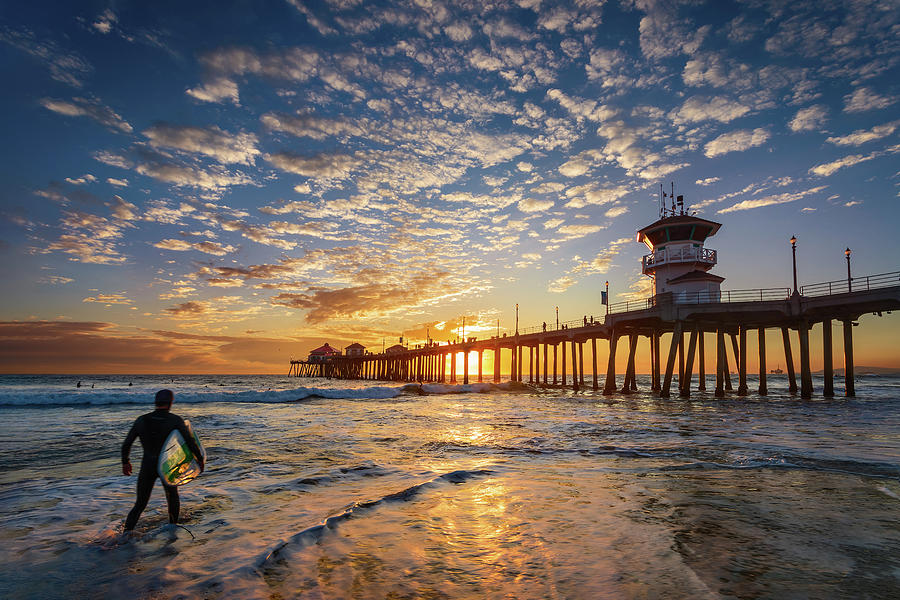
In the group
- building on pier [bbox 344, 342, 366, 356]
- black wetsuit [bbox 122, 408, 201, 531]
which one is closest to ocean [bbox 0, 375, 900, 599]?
black wetsuit [bbox 122, 408, 201, 531]

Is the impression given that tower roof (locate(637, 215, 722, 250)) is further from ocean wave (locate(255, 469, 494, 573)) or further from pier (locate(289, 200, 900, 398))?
ocean wave (locate(255, 469, 494, 573))

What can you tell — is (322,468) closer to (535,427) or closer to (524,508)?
(524,508)

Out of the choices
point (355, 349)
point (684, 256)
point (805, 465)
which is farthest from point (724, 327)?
point (355, 349)

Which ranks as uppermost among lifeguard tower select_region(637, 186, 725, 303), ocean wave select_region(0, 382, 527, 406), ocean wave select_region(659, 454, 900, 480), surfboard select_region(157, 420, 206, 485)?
lifeguard tower select_region(637, 186, 725, 303)

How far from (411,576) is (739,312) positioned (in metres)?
31.8

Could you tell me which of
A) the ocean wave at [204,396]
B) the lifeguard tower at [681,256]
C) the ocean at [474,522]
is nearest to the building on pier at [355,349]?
the ocean wave at [204,396]

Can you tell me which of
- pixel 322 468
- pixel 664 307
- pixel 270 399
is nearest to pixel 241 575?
pixel 322 468

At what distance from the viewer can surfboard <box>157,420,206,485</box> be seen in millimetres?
5863

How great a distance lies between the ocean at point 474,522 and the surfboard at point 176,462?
0.70m

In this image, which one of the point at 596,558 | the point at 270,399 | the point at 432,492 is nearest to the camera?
the point at 596,558

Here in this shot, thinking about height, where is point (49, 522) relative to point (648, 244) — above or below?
below

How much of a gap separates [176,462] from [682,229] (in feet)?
130

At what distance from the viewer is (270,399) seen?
38656 mm

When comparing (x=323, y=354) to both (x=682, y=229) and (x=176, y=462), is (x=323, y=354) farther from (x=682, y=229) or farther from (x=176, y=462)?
(x=176, y=462)
